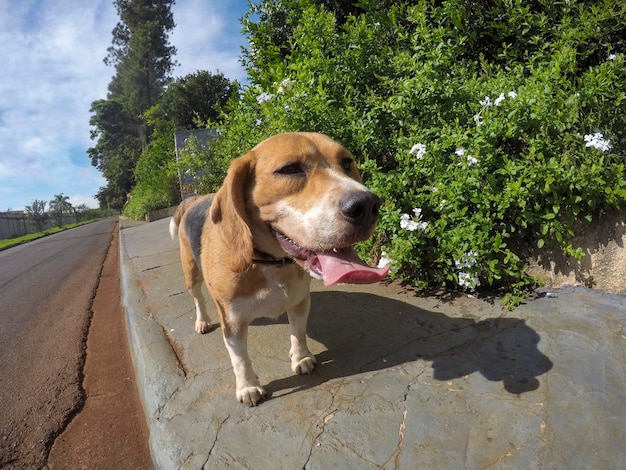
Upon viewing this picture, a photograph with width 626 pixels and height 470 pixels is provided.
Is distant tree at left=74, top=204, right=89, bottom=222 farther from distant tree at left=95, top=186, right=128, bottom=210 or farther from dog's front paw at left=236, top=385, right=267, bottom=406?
dog's front paw at left=236, top=385, right=267, bottom=406

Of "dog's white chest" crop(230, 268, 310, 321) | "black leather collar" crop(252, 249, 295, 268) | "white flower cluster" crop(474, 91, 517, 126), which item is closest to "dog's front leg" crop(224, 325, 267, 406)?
"dog's white chest" crop(230, 268, 310, 321)

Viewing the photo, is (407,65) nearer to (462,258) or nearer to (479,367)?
(462,258)

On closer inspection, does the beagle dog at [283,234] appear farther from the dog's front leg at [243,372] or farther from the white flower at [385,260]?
the white flower at [385,260]

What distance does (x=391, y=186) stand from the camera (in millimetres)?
3223

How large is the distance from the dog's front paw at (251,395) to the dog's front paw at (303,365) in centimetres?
30

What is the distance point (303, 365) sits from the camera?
2.39 metres

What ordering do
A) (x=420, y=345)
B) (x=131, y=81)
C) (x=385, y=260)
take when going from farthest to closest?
1. (x=131, y=81)
2. (x=385, y=260)
3. (x=420, y=345)

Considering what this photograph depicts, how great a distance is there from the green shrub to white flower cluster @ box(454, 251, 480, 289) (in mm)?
11

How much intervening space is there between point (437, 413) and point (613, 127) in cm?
277

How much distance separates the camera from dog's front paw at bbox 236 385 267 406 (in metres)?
2.12

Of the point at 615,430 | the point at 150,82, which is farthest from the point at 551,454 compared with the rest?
the point at 150,82

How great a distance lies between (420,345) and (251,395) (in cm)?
117

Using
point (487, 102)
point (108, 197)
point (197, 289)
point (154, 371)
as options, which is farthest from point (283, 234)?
point (108, 197)

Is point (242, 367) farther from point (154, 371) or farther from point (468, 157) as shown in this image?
point (468, 157)
